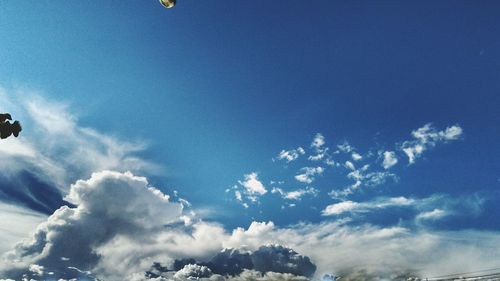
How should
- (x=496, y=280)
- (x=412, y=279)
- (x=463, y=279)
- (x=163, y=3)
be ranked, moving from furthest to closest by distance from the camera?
(x=412, y=279), (x=463, y=279), (x=496, y=280), (x=163, y=3)

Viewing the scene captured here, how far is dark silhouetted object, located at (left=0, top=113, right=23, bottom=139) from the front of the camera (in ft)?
37.8

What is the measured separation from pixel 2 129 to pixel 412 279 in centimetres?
11174

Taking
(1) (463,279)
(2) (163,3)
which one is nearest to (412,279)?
(1) (463,279)

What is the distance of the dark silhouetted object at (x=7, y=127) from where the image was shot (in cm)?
1152

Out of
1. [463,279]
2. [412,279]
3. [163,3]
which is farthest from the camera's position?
[412,279]

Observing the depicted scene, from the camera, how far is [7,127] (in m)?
11.6

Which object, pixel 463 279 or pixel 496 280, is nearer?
pixel 496 280

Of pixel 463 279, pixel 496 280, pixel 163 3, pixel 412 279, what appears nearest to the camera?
pixel 163 3

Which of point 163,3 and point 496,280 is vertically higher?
point 163,3

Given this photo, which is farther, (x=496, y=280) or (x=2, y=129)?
(x=496, y=280)

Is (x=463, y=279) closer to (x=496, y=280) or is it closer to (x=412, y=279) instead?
(x=496, y=280)

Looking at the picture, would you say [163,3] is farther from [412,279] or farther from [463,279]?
[412,279]

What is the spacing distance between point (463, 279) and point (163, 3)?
8112 centimetres

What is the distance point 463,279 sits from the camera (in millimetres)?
72312
